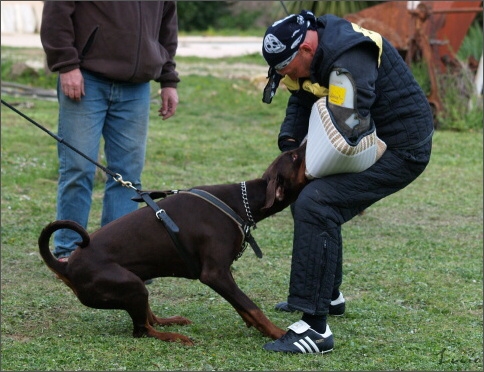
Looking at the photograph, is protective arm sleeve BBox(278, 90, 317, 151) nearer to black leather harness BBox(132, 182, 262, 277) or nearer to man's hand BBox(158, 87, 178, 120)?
black leather harness BBox(132, 182, 262, 277)

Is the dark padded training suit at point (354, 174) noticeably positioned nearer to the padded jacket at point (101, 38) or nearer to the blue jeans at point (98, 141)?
the padded jacket at point (101, 38)

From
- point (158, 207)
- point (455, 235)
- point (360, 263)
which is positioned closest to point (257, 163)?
point (455, 235)

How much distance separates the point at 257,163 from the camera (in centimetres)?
1036

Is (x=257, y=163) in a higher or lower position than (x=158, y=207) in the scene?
lower

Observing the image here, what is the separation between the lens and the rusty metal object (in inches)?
522

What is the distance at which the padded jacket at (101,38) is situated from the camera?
5.35 metres

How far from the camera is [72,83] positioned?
5355mm

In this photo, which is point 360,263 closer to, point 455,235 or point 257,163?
point 455,235

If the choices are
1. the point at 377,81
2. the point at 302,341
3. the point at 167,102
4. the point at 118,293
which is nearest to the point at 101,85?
the point at 167,102

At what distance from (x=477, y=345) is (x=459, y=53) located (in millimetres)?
11489

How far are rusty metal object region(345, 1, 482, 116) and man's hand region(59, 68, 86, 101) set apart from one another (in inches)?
341

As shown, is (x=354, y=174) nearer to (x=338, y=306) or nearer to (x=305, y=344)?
(x=305, y=344)

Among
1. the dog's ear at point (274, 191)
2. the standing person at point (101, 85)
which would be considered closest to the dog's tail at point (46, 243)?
the dog's ear at point (274, 191)

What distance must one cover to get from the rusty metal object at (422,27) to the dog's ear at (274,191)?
922cm
